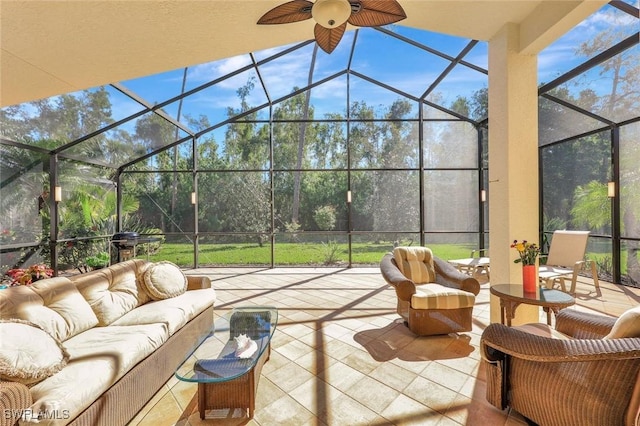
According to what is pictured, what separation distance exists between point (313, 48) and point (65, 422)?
6087mm

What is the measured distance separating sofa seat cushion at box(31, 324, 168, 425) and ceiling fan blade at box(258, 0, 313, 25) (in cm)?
270

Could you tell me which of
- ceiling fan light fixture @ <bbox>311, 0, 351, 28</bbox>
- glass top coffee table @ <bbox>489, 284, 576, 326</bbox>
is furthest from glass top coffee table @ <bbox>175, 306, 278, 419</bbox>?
ceiling fan light fixture @ <bbox>311, 0, 351, 28</bbox>

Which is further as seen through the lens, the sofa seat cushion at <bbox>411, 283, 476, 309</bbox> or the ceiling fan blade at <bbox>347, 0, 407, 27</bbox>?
the sofa seat cushion at <bbox>411, 283, 476, 309</bbox>

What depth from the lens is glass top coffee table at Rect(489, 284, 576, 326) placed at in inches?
94.0

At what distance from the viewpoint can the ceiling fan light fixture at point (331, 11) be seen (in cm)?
202

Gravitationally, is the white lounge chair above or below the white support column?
below

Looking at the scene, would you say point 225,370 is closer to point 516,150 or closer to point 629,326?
point 629,326

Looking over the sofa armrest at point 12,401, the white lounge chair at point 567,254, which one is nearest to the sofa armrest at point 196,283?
the sofa armrest at point 12,401

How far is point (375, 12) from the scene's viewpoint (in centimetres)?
222

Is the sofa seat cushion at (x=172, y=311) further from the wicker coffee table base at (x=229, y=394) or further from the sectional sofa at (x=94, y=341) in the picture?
the wicker coffee table base at (x=229, y=394)

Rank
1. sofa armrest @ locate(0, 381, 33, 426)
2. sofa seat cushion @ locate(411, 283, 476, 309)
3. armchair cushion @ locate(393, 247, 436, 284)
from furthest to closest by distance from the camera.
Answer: armchair cushion @ locate(393, 247, 436, 284), sofa seat cushion @ locate(411, 283, 476, 309), sofa armrest @ locate(0, 381, 33, 426)

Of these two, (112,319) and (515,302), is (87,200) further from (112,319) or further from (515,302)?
(515,302)

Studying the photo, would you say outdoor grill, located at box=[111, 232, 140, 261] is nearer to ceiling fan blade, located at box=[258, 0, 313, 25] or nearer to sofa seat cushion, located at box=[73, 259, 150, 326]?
sofa seat cushion, located at box=[73, 259, 150, 326]

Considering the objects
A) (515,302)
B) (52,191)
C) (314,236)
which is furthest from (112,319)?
(314,236)
